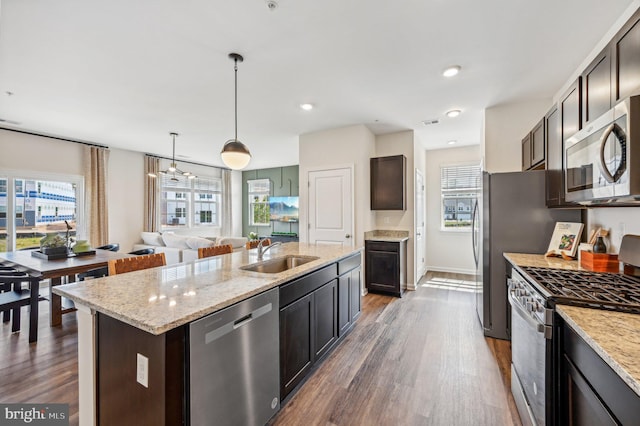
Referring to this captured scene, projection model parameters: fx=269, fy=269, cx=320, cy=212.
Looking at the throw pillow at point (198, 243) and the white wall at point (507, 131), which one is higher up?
the white wall at point (507, 131)

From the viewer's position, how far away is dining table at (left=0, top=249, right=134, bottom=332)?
268 centimetres

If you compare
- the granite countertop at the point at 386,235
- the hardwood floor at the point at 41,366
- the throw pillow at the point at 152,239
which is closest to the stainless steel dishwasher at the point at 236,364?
the hardwood floor at the point at 41,366

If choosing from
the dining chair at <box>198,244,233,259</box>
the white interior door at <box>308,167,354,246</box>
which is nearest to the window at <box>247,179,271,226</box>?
the white interior door at <box>308,167,354,246</box>

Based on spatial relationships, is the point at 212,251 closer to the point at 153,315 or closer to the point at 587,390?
the point at 153,315

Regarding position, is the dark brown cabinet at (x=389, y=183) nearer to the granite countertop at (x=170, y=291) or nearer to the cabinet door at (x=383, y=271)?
the cabinet door at (x=383, y=271)

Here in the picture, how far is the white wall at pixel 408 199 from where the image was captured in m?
4.77

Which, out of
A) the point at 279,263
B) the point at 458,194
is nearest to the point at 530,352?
the point at 279,263

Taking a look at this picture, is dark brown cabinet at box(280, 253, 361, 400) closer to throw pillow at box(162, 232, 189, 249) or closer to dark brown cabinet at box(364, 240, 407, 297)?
dark brown cabinet at box(364, 240, 407, 297)

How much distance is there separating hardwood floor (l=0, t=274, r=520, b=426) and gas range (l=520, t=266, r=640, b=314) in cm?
97

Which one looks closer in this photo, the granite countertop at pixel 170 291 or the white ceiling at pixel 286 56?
the granite countertop at pixel 170 291

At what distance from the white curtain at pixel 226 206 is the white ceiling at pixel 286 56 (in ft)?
14.3

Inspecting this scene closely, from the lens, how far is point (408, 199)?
482cm

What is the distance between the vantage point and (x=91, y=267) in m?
3.01

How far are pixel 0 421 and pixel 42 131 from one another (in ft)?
16.6
